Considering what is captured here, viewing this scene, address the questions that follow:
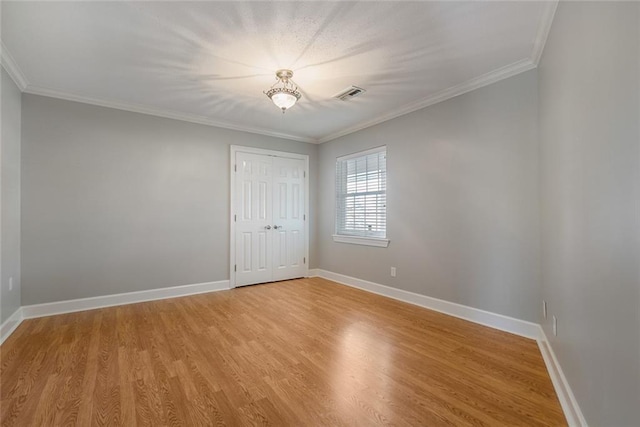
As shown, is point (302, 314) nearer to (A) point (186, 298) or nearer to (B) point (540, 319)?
(A) point (186, 298)

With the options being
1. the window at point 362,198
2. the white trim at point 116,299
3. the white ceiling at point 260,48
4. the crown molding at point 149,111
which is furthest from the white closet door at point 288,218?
the white ceiling at point 260,48

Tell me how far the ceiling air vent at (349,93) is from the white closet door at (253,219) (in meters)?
1.86

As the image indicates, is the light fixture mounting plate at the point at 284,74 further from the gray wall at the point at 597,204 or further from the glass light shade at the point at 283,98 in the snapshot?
the gray wall at the point at 597,204

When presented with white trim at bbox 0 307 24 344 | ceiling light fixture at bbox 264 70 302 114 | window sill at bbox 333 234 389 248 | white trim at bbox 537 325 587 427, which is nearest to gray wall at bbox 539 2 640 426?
white trim at bbox 537 325 587 427

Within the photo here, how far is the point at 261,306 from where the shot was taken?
351 cm

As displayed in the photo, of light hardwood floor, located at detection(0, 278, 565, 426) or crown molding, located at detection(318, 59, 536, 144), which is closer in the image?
light hardwood floor, located at detection(0, 278, 565, 426)

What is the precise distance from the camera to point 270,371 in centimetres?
204

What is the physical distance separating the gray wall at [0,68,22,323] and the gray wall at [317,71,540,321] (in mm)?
4061

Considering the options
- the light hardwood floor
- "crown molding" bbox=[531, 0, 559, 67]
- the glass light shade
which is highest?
"crown molding" bbox=[531, 0, 559, 67]

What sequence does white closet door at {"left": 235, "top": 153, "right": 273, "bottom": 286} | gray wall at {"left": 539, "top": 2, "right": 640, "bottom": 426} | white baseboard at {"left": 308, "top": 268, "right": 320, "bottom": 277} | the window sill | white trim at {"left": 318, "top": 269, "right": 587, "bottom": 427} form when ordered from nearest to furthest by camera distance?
1. gray wall at {"left": 539, "top": 2, "right": 640, "bottom": 426}
2. white trim at {"left": 318, "top": 269, "right": 587, "bottom": 427}
3. the window sill
4. white closet door at {"left": 235, "top": 153, "right": 273, "bottom": 286}
5. white baseboard at {"left": 308, "top": 268, "right": 320, "bottom": 277}

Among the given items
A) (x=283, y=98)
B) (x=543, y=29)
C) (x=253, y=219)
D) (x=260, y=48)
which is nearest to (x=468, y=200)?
(x=543, y=29)

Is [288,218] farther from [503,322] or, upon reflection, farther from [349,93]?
[503,322]

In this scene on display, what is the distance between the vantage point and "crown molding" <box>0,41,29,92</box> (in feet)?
7.91

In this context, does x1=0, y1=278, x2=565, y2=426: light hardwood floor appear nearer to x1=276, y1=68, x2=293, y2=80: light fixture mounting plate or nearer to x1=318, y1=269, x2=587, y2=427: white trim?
x1=318, y1=269, x2=587, y2=427: white trim
